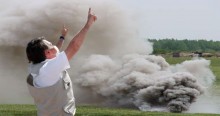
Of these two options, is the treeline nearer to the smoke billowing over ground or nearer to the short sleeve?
the smoke billowing over ground

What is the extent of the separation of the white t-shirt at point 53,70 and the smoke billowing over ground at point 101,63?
12.8 meters

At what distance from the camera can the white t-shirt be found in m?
3.62

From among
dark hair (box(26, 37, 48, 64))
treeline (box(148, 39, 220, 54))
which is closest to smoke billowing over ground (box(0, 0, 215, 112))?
dark hair (box(26, 37, 48, 64))

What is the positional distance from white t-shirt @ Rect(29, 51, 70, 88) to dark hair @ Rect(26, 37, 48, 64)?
0.08 meters

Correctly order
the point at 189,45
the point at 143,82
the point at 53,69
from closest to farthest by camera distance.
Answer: the point at 53,69
the point at 143,82
the point at 189,45

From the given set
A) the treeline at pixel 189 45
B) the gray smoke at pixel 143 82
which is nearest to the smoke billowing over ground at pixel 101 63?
the gray smoke at pixel 143 82

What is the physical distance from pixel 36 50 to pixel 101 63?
15367 mm

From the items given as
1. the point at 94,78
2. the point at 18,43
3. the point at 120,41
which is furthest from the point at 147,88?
the point at 18,43

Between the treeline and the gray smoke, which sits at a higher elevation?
the treeline

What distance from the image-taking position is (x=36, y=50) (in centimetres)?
370

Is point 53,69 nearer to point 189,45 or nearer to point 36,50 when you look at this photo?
point 36,50

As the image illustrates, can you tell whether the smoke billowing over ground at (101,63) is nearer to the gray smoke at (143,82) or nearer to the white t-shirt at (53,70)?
the gray smoke at (143,82)

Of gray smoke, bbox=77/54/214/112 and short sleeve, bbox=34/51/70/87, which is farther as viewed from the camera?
gray smoke, bbox=77/54/214/112

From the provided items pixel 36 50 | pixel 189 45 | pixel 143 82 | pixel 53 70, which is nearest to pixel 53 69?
pixel 53 70
